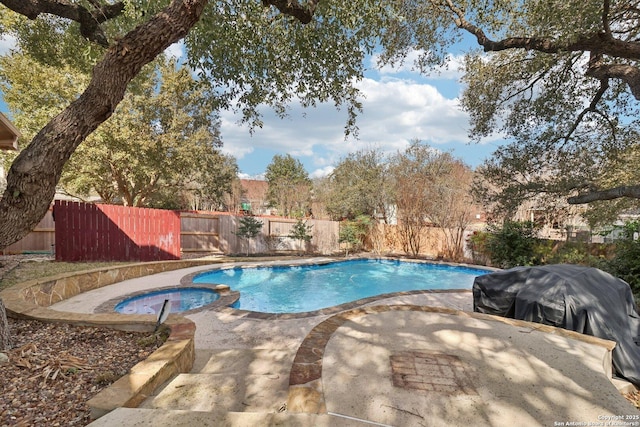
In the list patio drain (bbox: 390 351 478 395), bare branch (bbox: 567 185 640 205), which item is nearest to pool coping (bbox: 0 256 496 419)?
patio drain (bbox: 390 351 478 395)

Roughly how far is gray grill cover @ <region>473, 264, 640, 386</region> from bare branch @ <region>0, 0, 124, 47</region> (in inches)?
264

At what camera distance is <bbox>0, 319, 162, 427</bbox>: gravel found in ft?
5.81

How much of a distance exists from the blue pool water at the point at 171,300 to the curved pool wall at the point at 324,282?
0.45 meters

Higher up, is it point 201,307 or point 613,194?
point 613,194

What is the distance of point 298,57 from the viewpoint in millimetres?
4918

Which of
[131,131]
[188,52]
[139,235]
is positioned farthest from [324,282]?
[131,131]

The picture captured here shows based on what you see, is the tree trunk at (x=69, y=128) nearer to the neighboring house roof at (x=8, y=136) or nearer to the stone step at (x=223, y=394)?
the stone step at (x=223, y=394)

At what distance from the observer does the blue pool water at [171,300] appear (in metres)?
5.28

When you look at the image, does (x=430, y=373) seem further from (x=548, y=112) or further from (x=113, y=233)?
(x=113, y=233)

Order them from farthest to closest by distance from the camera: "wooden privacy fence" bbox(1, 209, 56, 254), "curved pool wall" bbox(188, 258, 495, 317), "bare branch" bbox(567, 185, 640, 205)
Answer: "wooden privacy fence" bbox(1, 209, 56, 254) → "curved pool wall" bbox(188, 258, 495, 317) → "bare branch" bbox(567, 185, 640, 205)

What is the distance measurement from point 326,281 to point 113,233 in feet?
21.8

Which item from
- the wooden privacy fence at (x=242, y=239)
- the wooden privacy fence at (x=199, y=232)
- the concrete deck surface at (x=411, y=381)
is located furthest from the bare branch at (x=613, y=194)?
the wooden privacy fence at (x=199, y=232)

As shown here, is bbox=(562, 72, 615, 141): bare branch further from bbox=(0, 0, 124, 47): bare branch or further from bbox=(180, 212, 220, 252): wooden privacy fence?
bbox=(180, 212, 220, 252): wooden privacy fence

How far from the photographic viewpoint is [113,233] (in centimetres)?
823
